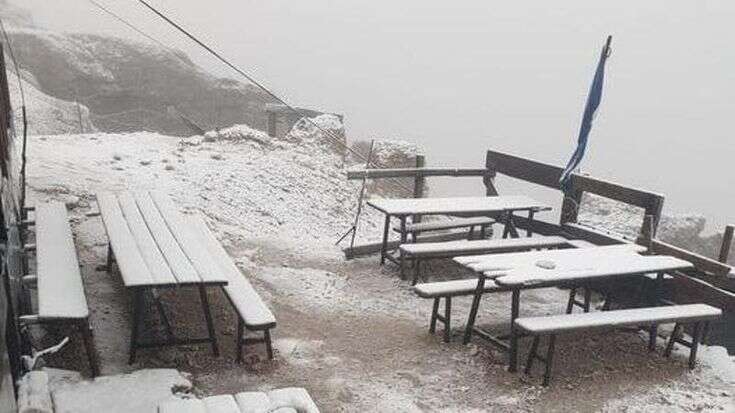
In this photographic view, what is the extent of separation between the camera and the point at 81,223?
8.20m

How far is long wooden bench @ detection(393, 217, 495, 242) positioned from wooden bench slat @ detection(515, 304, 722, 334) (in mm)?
3276

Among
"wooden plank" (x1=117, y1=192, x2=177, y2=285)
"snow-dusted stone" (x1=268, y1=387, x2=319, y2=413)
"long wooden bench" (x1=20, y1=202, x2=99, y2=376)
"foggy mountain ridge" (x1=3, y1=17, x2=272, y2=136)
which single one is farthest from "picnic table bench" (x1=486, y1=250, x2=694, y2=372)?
"foggy mountain ridge" (x1=3, y1=17, x2=272, y2=136)

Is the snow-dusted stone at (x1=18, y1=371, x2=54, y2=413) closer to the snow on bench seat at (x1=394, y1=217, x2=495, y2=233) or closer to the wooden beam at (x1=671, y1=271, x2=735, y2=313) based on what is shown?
the snow on bench seat at (x1=394, y1=217, x2=495, y2=233)

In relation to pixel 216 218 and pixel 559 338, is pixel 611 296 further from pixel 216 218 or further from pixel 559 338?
pixel 216 218

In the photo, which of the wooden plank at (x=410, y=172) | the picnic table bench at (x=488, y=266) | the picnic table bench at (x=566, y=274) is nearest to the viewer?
the picnic table bench at (x=566, y=274)

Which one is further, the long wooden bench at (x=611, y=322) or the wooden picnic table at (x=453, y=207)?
the wooden picnic table at (x=453, y=207)

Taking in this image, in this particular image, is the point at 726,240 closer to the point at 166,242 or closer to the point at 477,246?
the point at 477,246

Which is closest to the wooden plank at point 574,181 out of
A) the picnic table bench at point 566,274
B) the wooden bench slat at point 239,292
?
the picnic table bench at point 566,274

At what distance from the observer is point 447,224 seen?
9.38m

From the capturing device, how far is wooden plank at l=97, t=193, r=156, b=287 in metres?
4.87

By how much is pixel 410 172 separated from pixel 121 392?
6.19 m

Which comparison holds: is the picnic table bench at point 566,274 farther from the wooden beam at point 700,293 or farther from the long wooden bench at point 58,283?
the long wooden bench at point 58,283

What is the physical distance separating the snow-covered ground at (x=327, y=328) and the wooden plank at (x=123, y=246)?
82cm

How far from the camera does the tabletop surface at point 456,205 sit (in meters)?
8.52
